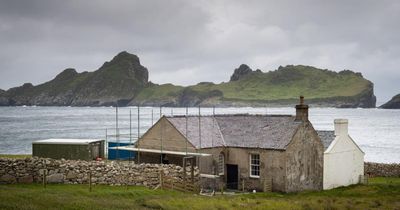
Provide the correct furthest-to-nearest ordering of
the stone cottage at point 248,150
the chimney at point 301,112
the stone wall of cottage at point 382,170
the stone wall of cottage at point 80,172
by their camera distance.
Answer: the stone wall of cottage at point 382,170 < the chimney at point 301,112 < the stone cottage at point 248,150 < the stone wall of cottage at point 80,172

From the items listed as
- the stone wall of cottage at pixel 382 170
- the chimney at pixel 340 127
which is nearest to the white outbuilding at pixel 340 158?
the chimney at pixel 340 127

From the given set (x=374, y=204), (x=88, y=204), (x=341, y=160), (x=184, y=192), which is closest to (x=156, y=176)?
(x=184, y=192)

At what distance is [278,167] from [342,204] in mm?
7369

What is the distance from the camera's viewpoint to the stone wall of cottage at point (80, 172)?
104 ft

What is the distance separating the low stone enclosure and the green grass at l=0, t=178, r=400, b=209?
103 cm

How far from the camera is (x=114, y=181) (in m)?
33.8

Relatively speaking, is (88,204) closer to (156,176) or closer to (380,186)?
(156,176)

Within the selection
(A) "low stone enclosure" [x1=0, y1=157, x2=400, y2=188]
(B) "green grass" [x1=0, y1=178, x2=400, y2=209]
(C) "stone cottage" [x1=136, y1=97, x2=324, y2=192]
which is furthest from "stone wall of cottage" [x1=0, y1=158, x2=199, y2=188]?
(C) "stone cottage" [x1=136, y1=97, x2=324, y2=192]

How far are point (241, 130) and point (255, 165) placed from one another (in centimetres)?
405

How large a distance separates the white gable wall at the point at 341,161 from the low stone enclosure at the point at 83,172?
13.7m

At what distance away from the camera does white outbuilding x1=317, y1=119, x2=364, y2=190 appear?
1702 inches

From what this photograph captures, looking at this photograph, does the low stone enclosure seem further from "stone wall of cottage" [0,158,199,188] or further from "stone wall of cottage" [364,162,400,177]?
Result: "stone wall of cottage" [364,162,400,177]

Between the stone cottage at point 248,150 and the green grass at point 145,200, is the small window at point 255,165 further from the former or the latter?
the green grass at point 145,200

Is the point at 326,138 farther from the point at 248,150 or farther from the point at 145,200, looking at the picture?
the point at 145,200
